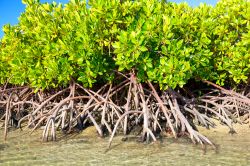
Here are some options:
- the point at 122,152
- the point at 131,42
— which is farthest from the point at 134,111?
the point at 131,42

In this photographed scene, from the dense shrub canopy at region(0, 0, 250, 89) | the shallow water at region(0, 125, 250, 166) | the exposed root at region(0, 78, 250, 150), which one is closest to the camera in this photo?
the shallow water at region(0, 125, 250, 166)

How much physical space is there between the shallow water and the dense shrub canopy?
855mm

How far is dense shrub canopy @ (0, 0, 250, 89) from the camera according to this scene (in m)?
6.21

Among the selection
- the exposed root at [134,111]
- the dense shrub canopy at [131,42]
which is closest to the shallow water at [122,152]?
the exposed root at [134,111]

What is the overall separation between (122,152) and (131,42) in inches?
54.8

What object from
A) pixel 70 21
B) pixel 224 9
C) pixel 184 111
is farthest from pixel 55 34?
pixel 224 9

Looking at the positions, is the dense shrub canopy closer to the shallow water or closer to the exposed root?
the exposed root

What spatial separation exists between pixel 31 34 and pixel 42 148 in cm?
217

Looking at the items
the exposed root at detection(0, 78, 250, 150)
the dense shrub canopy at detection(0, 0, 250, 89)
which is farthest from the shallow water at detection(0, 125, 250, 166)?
the dense shrub canopy at detection(0, 0, 250, 89)

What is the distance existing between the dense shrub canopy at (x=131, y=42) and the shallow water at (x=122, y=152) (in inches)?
33.7

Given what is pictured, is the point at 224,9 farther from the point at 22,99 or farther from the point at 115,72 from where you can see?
the point at 22,99

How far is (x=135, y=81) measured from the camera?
6719mm

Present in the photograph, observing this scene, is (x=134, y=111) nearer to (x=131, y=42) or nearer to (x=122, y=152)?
(x=122, y=152)

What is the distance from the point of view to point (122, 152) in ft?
18.5
